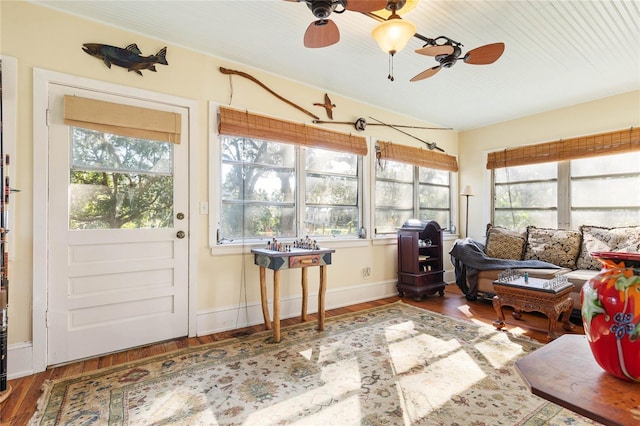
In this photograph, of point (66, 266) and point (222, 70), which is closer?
point (66, 266)

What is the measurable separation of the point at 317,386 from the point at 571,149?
4454mm

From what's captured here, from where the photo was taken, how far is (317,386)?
2.09 m

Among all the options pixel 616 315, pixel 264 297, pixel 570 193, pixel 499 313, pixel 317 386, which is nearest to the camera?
pixel 616 315

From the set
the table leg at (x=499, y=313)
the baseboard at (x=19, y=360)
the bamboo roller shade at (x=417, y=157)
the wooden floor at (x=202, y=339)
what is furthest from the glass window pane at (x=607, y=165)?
the baseboard at (x=19, y=360)

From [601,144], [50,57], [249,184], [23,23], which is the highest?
[23,23]

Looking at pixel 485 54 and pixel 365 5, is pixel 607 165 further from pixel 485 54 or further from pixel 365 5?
pixel 365 5

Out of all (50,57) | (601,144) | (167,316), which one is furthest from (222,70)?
(601,144)

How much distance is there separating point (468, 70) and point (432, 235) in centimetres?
221

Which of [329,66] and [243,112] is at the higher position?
[329,66]

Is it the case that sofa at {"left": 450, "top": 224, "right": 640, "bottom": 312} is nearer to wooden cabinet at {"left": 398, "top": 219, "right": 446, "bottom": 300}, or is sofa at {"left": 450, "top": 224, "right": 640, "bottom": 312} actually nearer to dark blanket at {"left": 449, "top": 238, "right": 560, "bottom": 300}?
dark blanket at {"left": 449, "top": 238, "right": 560, "bottom": 300}

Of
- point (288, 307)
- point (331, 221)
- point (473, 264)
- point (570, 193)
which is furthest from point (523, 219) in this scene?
point (288, 307)

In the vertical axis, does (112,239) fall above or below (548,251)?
above

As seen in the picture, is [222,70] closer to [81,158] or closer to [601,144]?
[81,158]

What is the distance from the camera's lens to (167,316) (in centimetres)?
285
